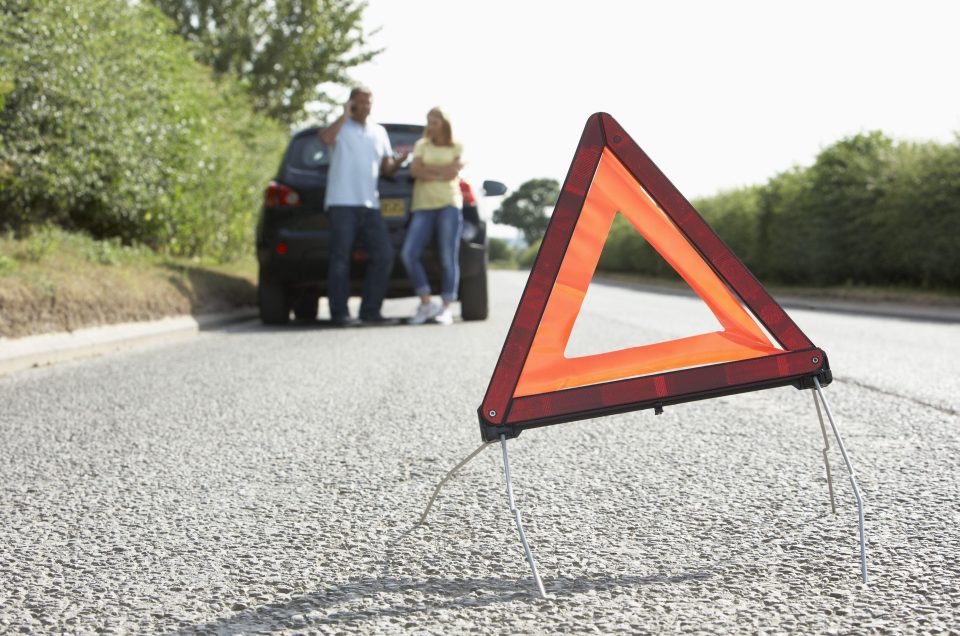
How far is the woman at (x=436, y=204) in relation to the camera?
9.14 metres


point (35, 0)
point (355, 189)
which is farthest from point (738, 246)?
point (35, 0)

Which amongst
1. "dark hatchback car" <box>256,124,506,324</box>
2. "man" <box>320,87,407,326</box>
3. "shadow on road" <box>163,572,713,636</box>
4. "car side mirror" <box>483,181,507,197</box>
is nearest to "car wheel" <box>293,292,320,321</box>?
"dark hatchback car" <box>256,124,506,324</box>

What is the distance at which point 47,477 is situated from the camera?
343cm

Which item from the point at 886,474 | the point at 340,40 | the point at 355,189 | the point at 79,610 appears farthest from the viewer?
the point at 340,40

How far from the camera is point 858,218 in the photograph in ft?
68.9

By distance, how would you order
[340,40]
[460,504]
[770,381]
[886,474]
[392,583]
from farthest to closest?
[340,40] < [886,474] < [460,504] < [770,381] < [392,583]

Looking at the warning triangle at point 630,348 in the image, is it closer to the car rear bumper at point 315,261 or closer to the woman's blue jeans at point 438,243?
the woman's blue jeans at point 438,243

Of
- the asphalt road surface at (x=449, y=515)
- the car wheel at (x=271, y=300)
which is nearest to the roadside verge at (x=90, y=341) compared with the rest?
the car wheel at (x=271, y=300)

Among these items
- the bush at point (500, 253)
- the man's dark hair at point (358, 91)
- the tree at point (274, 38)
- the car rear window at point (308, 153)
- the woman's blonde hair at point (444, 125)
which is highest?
the tree at point (274, 38)

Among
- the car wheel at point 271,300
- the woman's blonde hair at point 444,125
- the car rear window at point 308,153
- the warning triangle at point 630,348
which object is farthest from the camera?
the car wheel at point 271,300

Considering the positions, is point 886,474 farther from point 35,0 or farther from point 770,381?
point 35,0

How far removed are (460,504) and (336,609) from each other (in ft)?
3.15

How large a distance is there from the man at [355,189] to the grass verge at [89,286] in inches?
63.9

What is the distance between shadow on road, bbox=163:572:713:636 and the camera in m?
2.06
